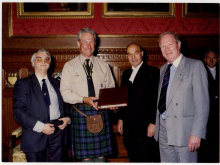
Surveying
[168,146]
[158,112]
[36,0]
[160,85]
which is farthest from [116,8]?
[168,146]

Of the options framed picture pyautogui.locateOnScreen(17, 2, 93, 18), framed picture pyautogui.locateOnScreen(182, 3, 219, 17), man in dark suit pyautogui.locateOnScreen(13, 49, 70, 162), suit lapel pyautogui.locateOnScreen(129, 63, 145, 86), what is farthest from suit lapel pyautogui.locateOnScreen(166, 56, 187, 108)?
framed picture pyautogui.locateOnScreen(17, 2, 93, 18)

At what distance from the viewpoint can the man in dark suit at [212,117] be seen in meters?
3.79

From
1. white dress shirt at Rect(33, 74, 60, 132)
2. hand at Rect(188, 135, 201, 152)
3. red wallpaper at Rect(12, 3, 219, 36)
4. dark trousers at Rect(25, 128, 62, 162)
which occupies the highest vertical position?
red wallpaper at Rect(12, 3, 219, 36)

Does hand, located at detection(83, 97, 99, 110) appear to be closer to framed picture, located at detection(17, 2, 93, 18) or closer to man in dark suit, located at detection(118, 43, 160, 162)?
man in dark suit, located at detection(118, 43, 160, 162)

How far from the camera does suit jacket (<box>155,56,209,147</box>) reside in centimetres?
224

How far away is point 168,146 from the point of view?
2.50m

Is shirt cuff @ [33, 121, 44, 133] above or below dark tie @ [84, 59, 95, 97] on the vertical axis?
below

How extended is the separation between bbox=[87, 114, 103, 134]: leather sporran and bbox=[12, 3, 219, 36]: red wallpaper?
179cm

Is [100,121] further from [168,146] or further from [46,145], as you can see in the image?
[168,146]

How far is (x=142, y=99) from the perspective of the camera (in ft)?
9.17

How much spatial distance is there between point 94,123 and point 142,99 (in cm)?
71

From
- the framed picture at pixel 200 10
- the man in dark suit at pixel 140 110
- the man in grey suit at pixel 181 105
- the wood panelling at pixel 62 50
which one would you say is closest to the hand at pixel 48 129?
the man in dark suit at pixel 140 110

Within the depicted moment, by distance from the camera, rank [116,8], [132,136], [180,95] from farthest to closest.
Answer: [116,8]
[132,136]
[180,95]

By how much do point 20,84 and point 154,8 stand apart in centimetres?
274
